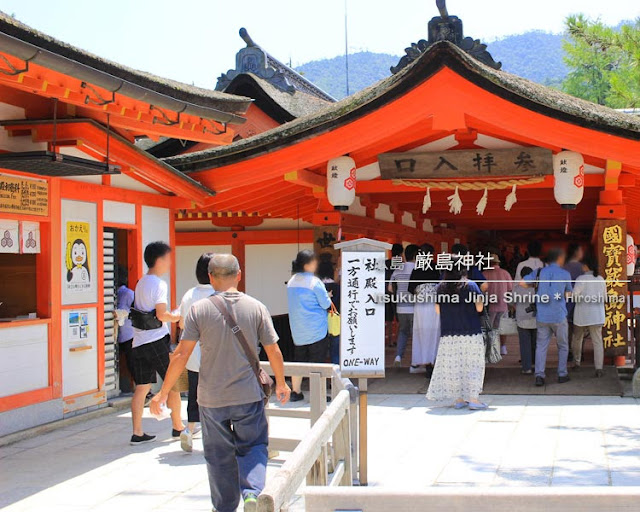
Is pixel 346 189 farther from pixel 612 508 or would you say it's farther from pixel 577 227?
pixel 577 227

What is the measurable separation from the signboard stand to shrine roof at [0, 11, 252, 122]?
2.39 m

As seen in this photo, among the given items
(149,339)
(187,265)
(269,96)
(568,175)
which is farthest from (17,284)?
(269,96)

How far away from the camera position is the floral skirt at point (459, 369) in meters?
8.64

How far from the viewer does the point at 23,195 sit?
7.39 meters

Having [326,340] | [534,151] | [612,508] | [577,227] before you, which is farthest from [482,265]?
[577,227]

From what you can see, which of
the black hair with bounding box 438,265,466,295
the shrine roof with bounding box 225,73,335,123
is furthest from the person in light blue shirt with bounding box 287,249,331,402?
the shrine roof with bounding box 225,73,335,123

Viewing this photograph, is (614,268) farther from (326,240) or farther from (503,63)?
(503,63)

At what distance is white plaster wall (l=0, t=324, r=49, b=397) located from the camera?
7.14 meters

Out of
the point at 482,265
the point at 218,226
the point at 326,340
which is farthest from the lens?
the point at 218,226

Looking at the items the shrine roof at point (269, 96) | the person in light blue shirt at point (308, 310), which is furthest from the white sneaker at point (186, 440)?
the shrine roof at point (269, 96)

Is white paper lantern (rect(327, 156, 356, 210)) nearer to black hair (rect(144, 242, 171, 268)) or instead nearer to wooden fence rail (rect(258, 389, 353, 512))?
black hair (rect(144, 242, 171, 268))

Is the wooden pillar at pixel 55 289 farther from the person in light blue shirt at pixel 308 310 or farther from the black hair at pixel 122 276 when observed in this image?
the person in light blue shirt at pixel 308 310

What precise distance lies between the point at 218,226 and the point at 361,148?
542 cm

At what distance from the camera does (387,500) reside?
2648mm
